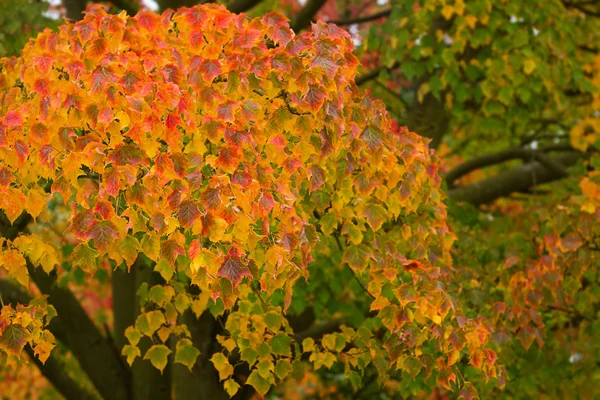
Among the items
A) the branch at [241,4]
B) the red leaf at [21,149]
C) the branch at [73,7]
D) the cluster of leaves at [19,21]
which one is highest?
the branch at [241,4]

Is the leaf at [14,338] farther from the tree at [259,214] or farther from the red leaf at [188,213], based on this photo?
the red leaf at [188,213]

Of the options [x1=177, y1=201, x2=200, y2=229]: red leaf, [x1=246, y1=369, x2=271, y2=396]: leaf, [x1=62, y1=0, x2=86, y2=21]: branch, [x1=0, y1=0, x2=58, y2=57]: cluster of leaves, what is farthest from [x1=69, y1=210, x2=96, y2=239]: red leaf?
[x1=62, y1=0, x2=86, y2=21]: branch

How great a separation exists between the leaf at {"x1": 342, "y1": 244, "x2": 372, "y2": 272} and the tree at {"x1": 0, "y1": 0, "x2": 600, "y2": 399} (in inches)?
0.6

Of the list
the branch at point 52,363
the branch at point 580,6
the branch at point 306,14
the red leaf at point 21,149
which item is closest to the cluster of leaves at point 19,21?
the branch at point 52,363

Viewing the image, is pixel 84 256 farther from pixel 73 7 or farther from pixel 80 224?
pixel 73 7

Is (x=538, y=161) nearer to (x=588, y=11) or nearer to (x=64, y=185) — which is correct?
(x=588, y=11)

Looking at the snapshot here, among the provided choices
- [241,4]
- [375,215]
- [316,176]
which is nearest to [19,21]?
[241,4]

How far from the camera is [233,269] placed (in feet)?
14.2

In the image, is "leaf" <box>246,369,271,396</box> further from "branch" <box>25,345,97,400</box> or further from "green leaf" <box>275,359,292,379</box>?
"branch" <box>25,345,97,400</box>

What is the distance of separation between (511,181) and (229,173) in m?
5.94

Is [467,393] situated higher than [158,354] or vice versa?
[467,393]

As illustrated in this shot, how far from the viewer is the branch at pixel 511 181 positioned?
992cm

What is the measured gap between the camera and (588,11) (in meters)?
10.1

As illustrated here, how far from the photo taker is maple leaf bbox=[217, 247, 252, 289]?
4309mm
